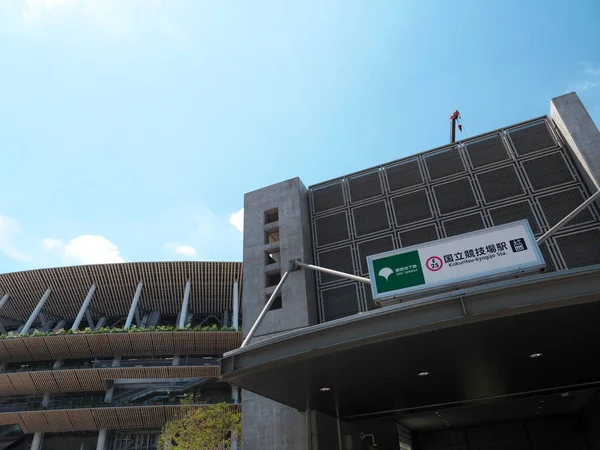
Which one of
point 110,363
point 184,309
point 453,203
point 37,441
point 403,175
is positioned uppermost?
point 184,309

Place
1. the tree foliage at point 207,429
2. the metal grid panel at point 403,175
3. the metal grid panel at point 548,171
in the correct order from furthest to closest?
the tree foliage at point 207,429 < the metal grid panel at point 403,175 < the metal grid panel at point 548,171

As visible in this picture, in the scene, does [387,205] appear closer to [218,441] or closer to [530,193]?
[530,193]

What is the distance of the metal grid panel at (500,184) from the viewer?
60.8ft

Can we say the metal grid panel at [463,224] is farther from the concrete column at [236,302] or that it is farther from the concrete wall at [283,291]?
the concrete column at [236,302]

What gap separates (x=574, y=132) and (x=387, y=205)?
8.39 m

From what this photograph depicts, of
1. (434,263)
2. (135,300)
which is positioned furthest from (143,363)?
(434,263)

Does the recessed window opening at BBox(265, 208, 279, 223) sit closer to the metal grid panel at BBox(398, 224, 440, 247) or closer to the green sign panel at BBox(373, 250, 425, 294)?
the metal grid panel at BBox(398, 224, 440, 247)

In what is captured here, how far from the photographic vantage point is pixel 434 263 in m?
11.7

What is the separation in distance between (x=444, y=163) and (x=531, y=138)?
3.97 meters

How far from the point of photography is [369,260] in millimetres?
12367

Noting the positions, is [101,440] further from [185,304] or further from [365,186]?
[365,186]

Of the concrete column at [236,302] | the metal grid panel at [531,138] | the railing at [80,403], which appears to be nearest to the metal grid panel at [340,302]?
the metal grid panel at [531,138]

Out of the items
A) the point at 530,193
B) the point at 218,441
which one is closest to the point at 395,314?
the point at 530,193

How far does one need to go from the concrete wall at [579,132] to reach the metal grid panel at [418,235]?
20.7ft
